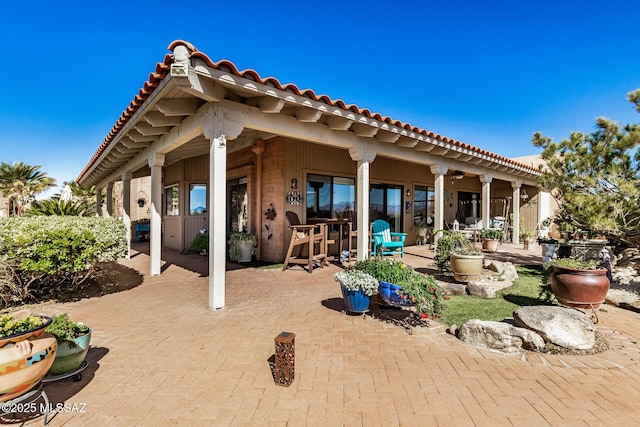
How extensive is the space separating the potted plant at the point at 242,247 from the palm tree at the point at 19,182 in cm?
1817

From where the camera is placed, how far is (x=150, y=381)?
83.3 inches

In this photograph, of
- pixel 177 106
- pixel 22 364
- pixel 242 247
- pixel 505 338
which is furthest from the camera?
pixel 242 247

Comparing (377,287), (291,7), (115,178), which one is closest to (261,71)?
(377,287)

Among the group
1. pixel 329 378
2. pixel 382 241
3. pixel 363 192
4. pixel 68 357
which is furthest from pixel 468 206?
pixel 68 357

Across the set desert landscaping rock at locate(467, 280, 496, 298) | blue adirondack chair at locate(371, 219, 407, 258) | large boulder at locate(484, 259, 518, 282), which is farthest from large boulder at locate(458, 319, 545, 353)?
blue adirondack chair at locate(371, 219, 407, 258)

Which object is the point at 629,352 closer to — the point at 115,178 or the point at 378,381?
the point at 378,381

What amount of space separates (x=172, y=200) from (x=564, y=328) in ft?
35.7

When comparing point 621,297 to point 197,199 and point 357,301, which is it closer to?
point 357,301

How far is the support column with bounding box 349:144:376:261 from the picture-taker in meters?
5.48

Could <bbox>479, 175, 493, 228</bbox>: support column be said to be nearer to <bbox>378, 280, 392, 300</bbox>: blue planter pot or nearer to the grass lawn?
the grass lawn

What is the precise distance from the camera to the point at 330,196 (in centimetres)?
767

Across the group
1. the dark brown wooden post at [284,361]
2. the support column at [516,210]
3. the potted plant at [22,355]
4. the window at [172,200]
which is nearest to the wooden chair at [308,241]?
the dark brown wooden post at [284,361]

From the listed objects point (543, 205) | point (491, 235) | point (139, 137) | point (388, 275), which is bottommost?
point (388, 275)

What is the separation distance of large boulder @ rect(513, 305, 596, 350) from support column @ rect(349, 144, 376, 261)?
3.06 m
